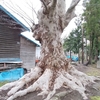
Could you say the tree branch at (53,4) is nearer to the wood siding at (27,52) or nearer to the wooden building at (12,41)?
the wooden building at (12,41)

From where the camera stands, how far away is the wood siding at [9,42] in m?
11.7

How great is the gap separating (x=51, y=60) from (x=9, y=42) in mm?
6744

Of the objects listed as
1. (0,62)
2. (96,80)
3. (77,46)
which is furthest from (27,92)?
(77,46)

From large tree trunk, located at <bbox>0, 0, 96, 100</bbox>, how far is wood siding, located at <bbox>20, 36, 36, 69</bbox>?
6980 millimetres

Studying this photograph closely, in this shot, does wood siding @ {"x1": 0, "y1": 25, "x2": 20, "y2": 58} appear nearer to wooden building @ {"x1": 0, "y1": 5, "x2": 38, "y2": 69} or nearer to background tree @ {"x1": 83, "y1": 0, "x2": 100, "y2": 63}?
wooden building @ {"x1": 0, "y1": 5, "x2": 38, "y2": 69}

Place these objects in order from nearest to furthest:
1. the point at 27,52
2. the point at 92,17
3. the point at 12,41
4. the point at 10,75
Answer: the point at 10,75
the point at 12,41
the point at 27,52
the point at 92,17

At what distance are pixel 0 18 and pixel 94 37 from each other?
13604 millimetres

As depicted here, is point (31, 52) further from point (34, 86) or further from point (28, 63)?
point (34, 86)

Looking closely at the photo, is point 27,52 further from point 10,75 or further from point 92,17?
point 92,17

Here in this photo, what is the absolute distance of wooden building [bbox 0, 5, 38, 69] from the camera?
38.3 feet

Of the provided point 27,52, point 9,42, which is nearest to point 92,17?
point 27,52

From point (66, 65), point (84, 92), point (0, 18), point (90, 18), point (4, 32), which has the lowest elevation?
point (84, 92)

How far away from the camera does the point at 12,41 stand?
1229cm

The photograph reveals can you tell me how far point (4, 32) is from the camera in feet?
38.7
